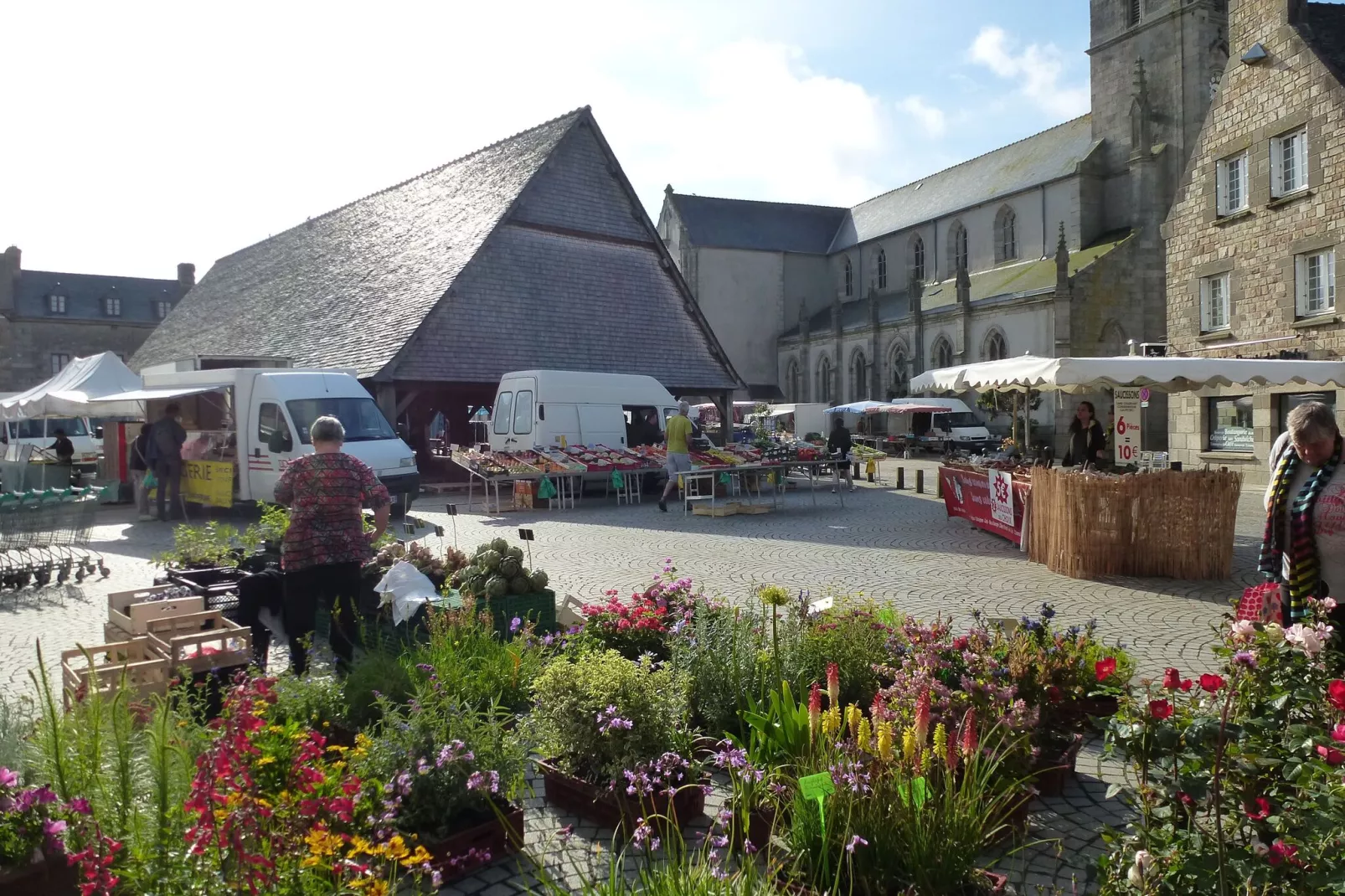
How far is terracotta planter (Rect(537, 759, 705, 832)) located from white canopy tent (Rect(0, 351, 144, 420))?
1598 cm

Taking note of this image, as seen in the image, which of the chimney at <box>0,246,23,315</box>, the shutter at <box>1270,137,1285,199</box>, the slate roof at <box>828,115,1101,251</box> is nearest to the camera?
the shutter at <box>1270,137,1285,199</box>

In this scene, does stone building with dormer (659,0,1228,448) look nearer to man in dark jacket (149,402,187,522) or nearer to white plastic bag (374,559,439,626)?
man in dark jacket (149,402,187,522)

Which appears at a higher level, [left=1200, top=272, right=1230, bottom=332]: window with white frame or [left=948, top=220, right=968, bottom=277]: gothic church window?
[left=948, top=220, right=968, bottom=277]: gothic church window

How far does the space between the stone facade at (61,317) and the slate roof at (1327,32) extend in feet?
208

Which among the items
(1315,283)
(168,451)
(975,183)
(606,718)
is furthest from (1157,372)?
(975,183)

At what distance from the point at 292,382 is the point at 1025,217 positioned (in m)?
37.1

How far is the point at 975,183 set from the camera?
48.9 metres

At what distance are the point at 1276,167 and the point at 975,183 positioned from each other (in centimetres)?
2937

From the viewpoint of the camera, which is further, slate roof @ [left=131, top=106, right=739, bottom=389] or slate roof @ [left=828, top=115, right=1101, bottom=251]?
slate roof @ [left=828, top=115, right=1101, bottom=251]

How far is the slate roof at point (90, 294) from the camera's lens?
6156 cm

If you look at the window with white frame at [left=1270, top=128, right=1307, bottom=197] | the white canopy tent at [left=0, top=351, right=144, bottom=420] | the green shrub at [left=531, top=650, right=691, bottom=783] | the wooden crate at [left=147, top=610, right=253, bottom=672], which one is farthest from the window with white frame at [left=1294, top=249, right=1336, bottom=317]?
the white canopy tent at [left=0, top=351, right=144, bottom=420]

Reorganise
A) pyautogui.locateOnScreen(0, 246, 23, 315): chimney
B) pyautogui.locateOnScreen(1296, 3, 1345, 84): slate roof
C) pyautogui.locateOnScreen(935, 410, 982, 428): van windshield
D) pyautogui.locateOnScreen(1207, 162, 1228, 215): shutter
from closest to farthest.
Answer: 1. pyautogui.locateOnScreen(1296, 3, 1345, 84): slate roof
2. pyautogui.locateOnScreen(1207, 162, 1228, 215): shutter
3. pyautogui.locateOnScreen(935, 410, 982, 428): van windshield
4. pyautogui.locateOnScreen(0, 246, 23, 315): chimney

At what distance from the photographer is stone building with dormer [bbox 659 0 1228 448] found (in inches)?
1426

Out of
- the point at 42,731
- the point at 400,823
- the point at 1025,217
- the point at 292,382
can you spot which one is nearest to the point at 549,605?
the point at 400,823
